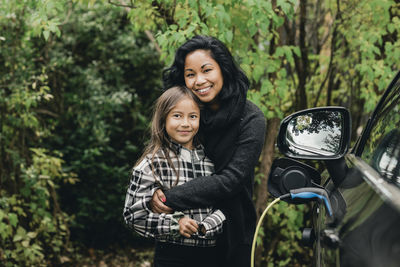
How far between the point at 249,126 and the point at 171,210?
1.76 ft

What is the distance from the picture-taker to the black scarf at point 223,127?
213 centimetres

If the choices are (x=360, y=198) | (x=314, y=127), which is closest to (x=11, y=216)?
(x=314, y=127)

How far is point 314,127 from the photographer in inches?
66.7

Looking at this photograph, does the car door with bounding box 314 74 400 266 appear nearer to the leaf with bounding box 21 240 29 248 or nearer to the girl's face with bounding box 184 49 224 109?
the girl's face with bounding box 184 49 224 109

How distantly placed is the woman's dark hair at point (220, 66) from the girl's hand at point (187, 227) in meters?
0.63

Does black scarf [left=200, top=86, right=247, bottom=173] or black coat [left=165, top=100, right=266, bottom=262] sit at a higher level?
black scarf [left=200, top=86, right=247, bottom=173]

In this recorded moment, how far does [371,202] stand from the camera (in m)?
1.20

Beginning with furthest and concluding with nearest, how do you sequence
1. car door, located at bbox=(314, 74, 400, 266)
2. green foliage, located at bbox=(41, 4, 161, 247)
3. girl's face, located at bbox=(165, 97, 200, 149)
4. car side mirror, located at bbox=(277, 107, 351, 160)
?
green foliage, located at bbox=(41, 4, 161, 247) → girl's face, located at bbox=(165, 97, 200, 149) → car side mirror, located at bbox=(277, 107, 351, 160) → car door, located at bbox=(314, 74, 400, 266)

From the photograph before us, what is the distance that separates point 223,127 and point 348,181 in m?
0.73

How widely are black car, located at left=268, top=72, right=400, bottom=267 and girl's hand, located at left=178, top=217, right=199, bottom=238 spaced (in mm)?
420

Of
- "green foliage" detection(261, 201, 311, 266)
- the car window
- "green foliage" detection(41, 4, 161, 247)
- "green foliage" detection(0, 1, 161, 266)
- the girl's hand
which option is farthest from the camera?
"green foliage" detection(41, 4, 161, 247)

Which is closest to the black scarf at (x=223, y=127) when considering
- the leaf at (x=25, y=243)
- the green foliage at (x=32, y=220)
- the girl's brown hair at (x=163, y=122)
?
the girl's brown hair at (x=163, y=122)

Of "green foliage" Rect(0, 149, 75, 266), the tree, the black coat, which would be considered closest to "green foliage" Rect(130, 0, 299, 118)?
the tree

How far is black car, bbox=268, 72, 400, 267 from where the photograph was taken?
104cm
